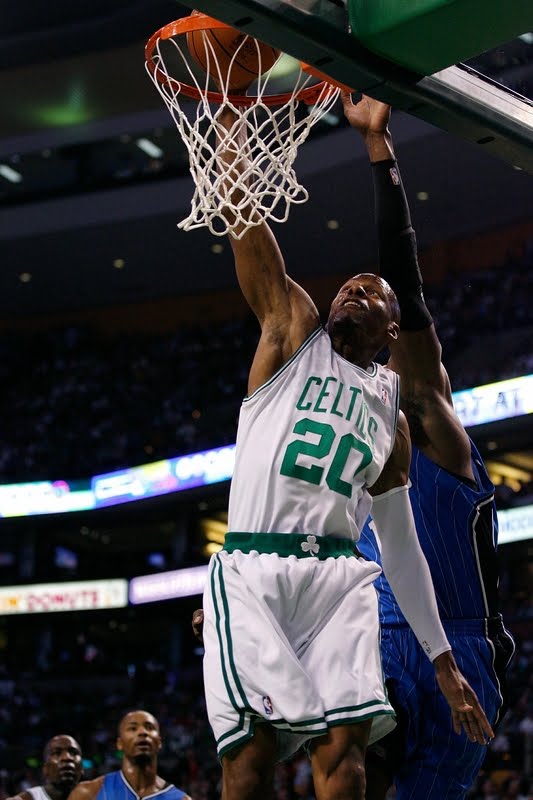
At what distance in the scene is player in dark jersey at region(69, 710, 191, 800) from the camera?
6.09m

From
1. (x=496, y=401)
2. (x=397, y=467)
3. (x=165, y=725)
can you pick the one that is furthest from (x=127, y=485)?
(x=397, y=467)

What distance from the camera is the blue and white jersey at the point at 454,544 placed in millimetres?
4078

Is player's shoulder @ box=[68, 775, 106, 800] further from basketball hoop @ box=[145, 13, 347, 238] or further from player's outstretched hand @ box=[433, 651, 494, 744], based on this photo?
basketball hoop @ box=[145, 13, 347, 238]

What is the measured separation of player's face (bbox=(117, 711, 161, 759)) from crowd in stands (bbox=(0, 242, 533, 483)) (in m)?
12.5

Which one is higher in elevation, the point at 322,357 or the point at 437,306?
the point at 437,306

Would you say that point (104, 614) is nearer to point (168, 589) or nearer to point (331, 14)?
point (168, 589)

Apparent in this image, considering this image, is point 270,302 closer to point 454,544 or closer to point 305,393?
point 305,393

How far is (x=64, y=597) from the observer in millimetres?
22625

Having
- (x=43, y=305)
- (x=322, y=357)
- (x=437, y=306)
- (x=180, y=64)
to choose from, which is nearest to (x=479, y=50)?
(x=322, y=357)

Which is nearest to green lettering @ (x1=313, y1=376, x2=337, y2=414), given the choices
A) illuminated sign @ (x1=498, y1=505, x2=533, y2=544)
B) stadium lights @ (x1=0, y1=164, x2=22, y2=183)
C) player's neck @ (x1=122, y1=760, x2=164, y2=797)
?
player's neck @ (x1=122, y1=760, x2=164, y2=797)

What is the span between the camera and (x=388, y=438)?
3.60 m

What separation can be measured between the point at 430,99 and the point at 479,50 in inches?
10.6

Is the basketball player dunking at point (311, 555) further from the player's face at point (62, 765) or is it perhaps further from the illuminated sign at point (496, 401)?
the illuminated sign at point (496, 401)

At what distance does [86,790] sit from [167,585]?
1549 cm
